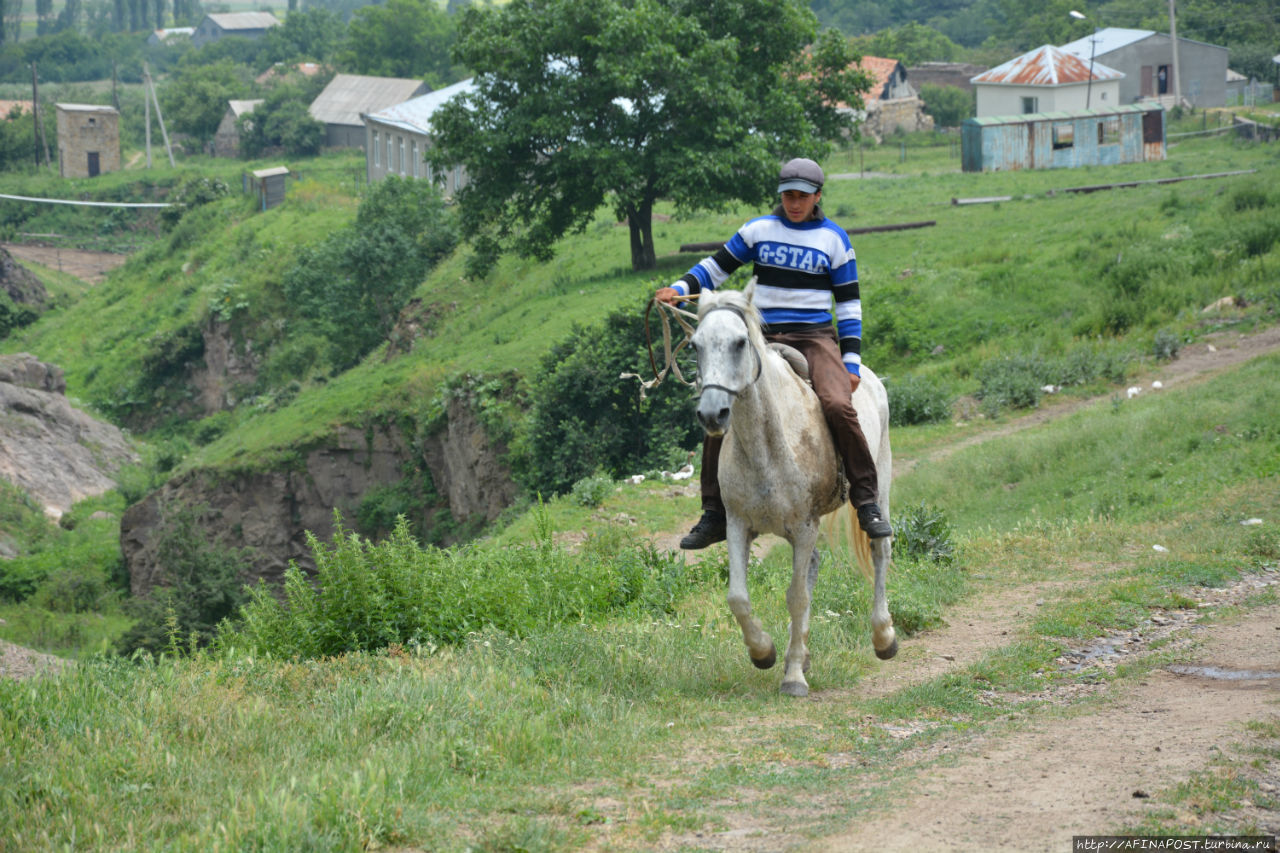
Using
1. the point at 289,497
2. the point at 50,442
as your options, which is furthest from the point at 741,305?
the point at 50,442

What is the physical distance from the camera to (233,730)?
19.4 ft

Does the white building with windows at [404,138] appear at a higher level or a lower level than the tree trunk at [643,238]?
higher

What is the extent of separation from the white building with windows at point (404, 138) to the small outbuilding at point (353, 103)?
57.8 ft

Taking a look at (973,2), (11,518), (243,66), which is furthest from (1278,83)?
(243,66)

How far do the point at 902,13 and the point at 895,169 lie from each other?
6787 centimetres

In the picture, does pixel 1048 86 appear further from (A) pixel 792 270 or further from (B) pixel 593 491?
(A) pixel 792 270

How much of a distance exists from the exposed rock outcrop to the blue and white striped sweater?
33305 millimetres

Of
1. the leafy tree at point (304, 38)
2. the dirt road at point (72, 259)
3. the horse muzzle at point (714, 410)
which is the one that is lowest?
the horse muzzle at point (714, 410)

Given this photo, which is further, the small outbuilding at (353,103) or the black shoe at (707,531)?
the small outbuilding at (353,103)

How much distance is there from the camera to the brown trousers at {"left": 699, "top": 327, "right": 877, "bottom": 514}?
24.0 ft

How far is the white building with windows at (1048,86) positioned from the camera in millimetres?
54688

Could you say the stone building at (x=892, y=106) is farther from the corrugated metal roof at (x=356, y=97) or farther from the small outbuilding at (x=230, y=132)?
the small outbuilding at (x=230, y=132)

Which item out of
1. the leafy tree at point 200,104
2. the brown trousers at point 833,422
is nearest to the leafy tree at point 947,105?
the leafy tree at point 200,104

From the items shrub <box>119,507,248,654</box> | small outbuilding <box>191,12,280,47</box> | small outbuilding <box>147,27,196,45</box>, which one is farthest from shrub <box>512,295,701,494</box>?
small outbuilding <box>147,27,196,45</box>
